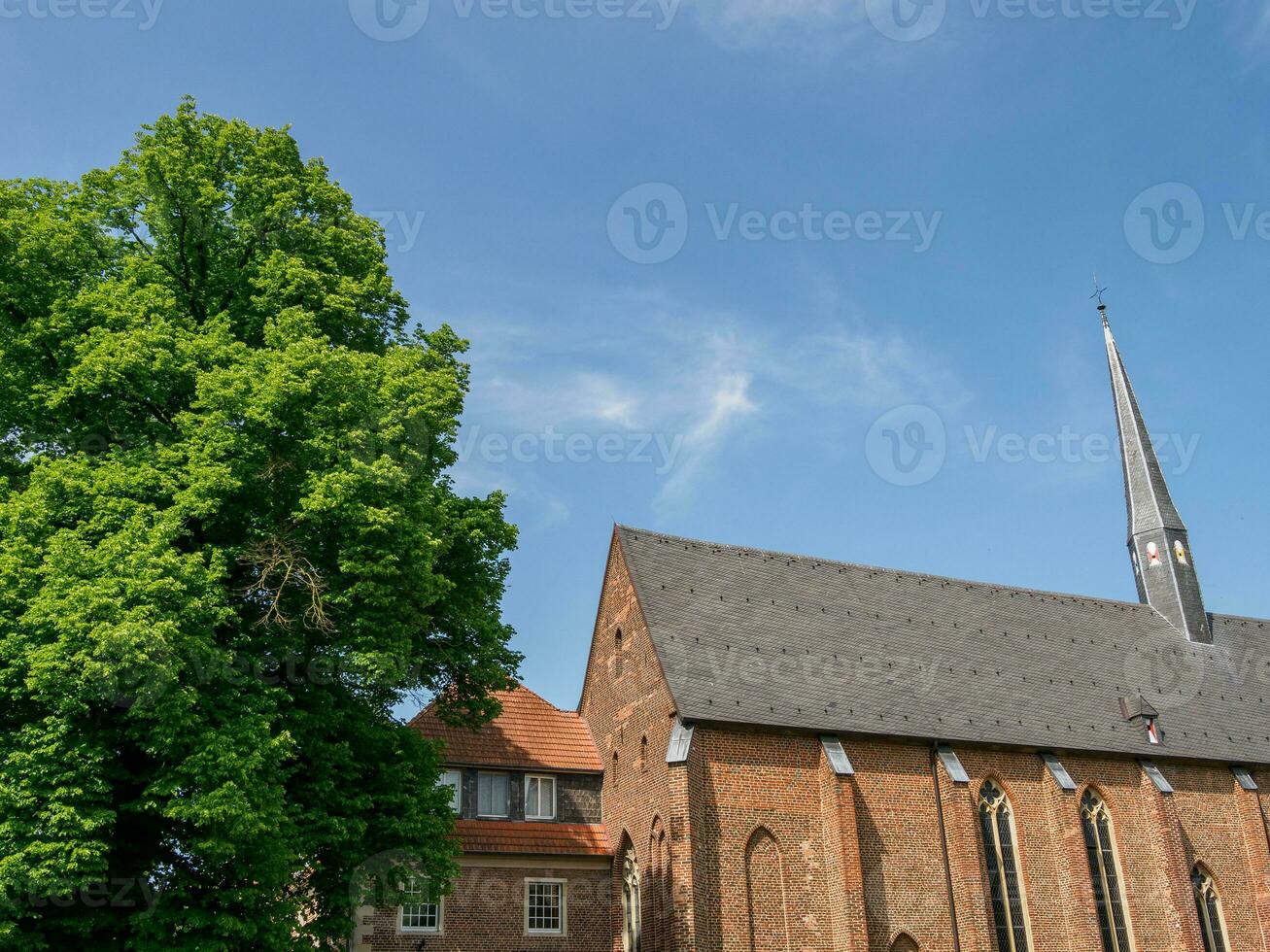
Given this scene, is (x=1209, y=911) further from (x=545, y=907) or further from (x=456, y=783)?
(x=456, y=783)

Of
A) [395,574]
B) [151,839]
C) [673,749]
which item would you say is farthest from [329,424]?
[673,749]

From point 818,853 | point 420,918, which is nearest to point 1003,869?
point 818,853

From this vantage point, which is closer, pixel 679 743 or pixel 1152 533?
pixel 679 743

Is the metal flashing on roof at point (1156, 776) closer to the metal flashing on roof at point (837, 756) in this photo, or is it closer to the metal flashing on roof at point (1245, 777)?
the metal flashing on roof at point (1245, 777)

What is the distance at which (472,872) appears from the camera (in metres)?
22.3

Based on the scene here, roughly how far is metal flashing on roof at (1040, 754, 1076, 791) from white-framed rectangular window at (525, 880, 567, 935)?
1172 centimetres

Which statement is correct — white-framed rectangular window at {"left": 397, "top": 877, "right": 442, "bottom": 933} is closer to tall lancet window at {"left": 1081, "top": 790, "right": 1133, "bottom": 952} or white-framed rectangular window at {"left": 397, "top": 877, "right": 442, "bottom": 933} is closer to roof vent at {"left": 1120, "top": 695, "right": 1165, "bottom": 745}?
tall lancet window at {"left": 1081, "top": 790, "right": 1133, "bottom": 952}

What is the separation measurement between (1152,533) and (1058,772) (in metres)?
12.8

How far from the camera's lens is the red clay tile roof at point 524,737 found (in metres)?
24.1

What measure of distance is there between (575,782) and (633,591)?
4603mm

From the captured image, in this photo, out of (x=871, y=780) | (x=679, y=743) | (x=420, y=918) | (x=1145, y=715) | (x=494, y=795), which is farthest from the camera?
(x=1145, y=715)

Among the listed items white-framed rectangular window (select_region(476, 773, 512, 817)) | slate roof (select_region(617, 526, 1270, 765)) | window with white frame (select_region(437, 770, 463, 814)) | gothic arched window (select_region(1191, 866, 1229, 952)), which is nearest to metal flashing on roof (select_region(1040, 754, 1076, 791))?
slate roof (select_region(617, 526, 1270, 765))

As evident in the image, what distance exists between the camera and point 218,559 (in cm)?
1506

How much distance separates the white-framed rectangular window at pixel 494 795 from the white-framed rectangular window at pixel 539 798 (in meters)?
0.45
